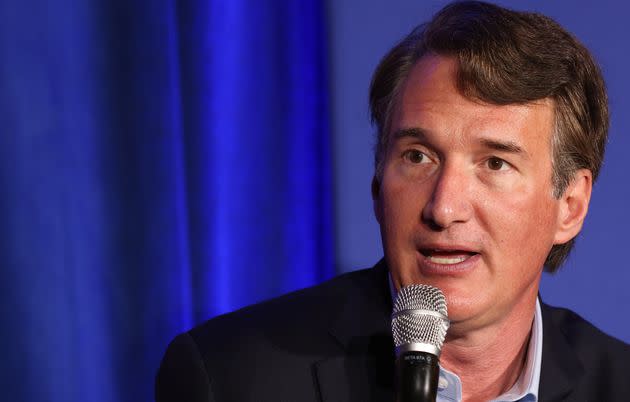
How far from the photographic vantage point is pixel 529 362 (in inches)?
91.6

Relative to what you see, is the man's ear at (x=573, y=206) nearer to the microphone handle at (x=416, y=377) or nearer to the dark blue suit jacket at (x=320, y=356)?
the dark blue suit jacket at (x=320, y=356)

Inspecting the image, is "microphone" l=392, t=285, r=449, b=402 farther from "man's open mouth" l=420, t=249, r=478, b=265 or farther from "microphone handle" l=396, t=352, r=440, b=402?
"man's open mouth" l=420, t=249, r=478, b=265

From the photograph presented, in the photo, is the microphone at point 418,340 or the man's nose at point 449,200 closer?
the microphone at point 418,340

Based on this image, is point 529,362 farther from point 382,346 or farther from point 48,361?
point 48,361

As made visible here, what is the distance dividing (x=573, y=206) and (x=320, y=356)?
74cm

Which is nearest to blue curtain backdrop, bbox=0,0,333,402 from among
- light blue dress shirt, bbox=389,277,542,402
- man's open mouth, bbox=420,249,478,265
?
light blue dress shirt, bbox=389,277,542,402

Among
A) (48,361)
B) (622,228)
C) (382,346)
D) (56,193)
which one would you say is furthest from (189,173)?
(622,228)

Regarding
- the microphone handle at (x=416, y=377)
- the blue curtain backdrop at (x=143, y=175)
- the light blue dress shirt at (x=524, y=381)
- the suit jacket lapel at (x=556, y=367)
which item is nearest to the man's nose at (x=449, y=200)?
the light blue dress shirt at (x=524, y=381)

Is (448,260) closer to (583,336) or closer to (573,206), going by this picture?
(573,206)

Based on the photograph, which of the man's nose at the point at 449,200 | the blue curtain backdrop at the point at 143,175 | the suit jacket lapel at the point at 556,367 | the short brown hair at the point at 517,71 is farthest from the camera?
the blue curtain backdrop at the point at 143,175

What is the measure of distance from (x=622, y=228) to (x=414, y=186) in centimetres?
114

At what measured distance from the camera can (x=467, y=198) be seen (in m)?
2.05

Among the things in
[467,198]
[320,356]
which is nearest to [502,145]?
[467,198]

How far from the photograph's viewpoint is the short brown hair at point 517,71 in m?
2.13
